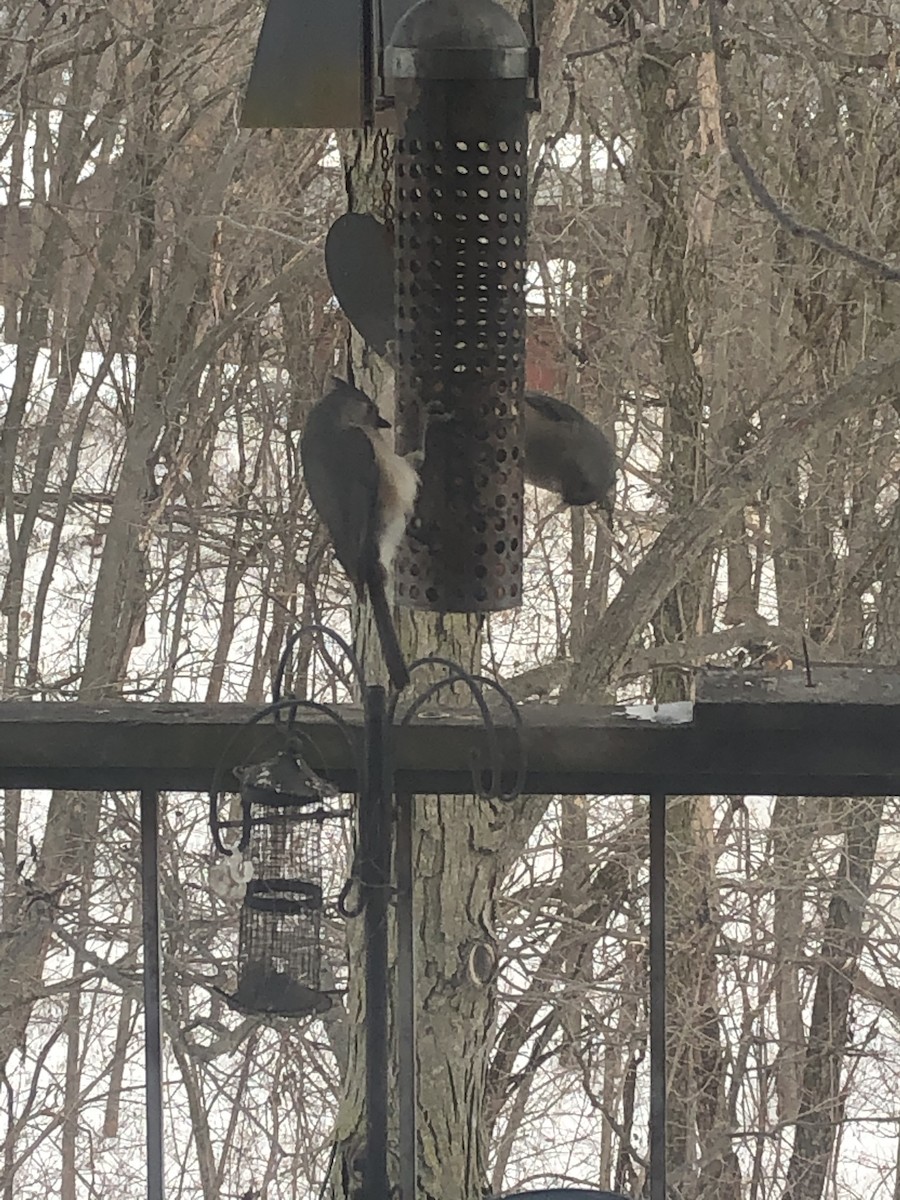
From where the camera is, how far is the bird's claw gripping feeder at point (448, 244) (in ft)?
4.45

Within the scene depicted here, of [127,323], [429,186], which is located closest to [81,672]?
[127,323]

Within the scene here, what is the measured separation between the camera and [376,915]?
1.09m

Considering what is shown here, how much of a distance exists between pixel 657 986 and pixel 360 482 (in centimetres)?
55

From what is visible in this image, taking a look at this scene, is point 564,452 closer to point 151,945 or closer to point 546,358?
point 151,945

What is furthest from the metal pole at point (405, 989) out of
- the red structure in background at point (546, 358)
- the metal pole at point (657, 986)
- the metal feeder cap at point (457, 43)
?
the red structure in background at point (546, 358)

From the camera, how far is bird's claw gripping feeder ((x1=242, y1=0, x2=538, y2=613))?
4.45 ft

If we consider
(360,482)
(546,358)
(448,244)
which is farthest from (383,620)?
(546,358)

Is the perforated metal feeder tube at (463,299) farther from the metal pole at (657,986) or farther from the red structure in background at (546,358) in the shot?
the red structure in background at (546,358)

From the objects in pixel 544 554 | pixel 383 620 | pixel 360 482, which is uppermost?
pixel 544 554

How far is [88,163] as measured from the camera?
4.82m

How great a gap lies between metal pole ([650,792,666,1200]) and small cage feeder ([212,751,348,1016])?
0.27 meters

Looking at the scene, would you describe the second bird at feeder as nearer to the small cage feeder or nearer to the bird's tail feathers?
the bird's tail feathers

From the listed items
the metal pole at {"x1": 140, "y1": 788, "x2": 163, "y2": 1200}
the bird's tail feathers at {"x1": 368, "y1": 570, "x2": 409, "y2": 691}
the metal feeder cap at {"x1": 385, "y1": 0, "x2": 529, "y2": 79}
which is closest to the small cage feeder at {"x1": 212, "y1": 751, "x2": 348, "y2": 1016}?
the metal pole at {"x1": 140, "y1": 788, "x2": 163, "y2": 1200}

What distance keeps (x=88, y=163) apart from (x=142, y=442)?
0.92m
